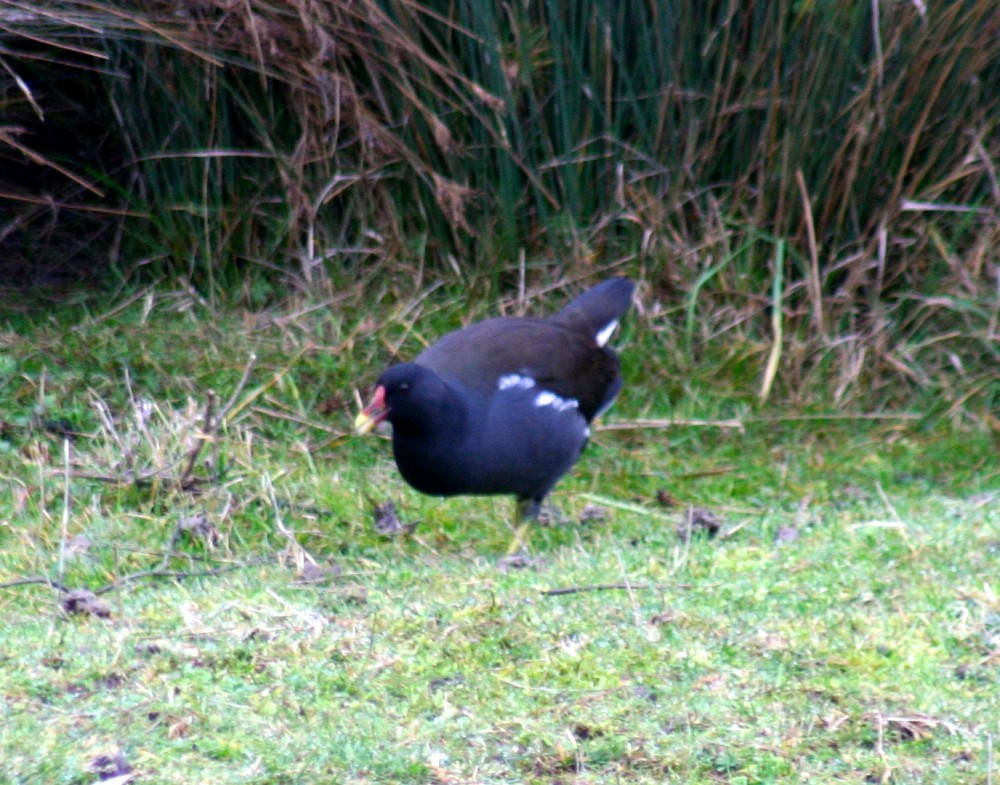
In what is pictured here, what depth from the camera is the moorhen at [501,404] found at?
493 centimetres

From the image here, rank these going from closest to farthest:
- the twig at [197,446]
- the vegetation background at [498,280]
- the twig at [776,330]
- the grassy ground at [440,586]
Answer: the grassy ground at [440,586] < the vegetation background at [498,280] < the twig at [197,446] < the twig at [776,330]

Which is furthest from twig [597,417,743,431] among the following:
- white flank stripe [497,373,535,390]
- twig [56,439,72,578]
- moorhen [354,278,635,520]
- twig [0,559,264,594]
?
twig [56,439,72,578]

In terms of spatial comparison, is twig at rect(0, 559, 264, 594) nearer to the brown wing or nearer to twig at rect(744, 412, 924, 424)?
the brown wing

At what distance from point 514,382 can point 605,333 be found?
2.56 feet

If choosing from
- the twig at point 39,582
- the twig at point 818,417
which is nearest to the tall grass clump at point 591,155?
the twig at point 818,417

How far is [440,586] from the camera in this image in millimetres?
4340

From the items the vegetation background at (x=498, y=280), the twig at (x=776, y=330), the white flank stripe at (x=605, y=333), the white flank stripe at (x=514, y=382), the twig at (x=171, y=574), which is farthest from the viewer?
the twig at (x=776, y=330)

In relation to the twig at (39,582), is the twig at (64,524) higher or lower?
lower

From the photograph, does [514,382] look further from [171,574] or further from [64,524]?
[64,524]

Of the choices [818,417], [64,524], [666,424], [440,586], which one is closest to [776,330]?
[818,417]

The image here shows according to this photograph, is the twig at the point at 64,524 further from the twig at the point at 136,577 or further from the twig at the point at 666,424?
the twig at the point at 666,424

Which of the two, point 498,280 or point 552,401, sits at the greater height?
point 552,401

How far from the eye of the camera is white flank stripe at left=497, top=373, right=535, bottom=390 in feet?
17.2

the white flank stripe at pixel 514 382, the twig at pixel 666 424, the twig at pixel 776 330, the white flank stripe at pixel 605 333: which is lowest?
the twig at pixel 666 424
